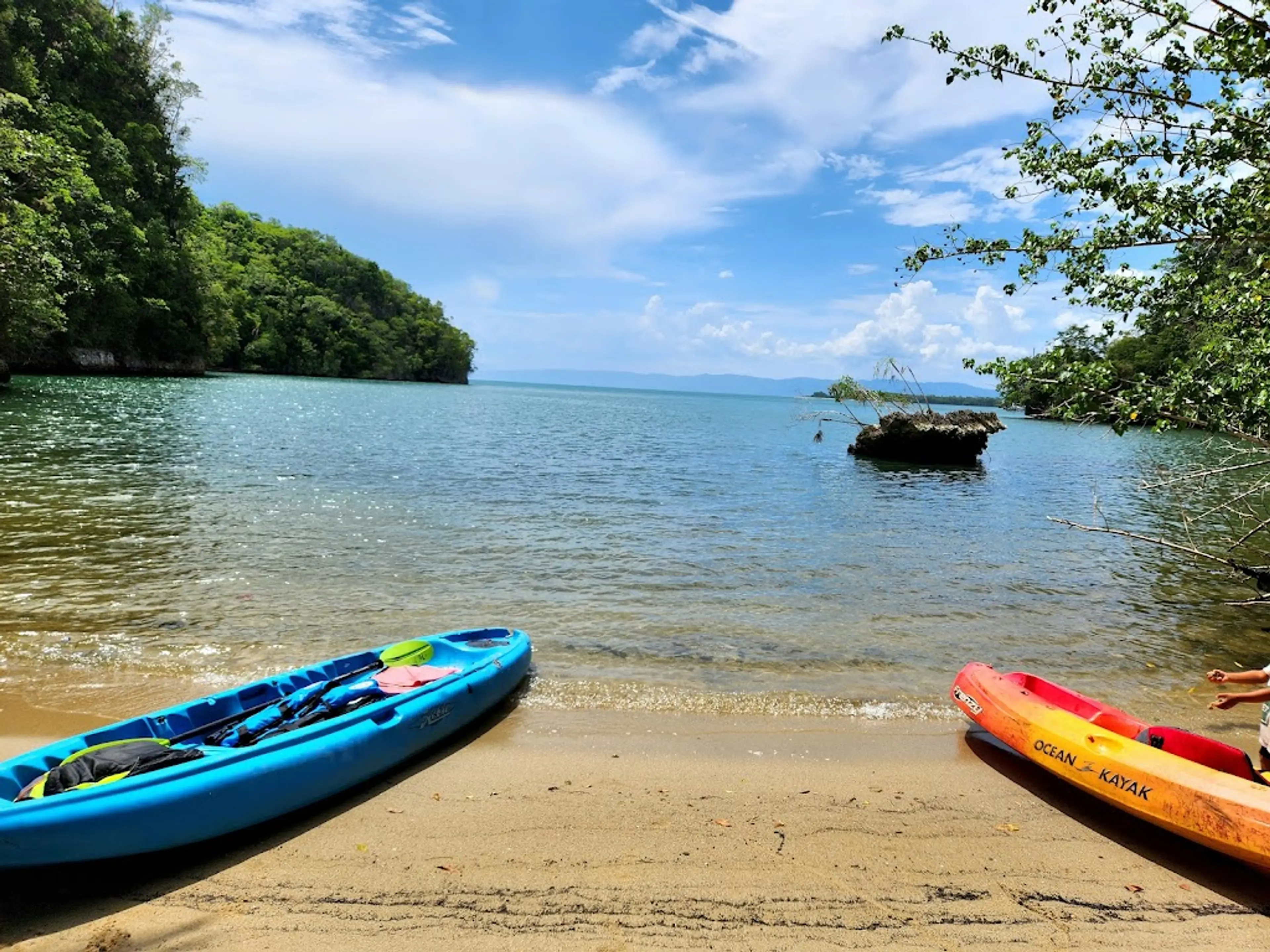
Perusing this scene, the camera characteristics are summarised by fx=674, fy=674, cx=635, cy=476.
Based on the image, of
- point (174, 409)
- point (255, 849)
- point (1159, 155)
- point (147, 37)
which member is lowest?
point (255, 849)

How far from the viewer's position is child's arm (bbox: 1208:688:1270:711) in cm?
466

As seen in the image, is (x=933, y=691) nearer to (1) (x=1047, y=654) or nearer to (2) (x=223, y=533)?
(1) (x=1047, y=654)

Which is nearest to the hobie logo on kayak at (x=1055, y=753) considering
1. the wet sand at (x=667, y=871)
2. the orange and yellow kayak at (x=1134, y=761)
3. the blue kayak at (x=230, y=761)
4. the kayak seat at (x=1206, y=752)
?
the orange and yellow kayak at (x=1134, y=761)

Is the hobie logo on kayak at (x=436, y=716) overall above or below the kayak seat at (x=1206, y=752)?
below

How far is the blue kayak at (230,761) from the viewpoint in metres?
3.79

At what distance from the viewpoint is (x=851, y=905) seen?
3.87 metres

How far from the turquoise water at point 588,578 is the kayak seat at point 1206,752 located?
217cm

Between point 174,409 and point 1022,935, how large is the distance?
4145 centimetres

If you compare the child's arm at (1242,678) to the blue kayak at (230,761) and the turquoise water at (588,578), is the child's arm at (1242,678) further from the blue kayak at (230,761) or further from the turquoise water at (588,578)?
the blue kayak at (230,761)

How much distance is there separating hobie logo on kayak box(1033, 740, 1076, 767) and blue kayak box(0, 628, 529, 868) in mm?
4640

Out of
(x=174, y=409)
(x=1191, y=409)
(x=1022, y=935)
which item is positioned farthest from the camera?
(x=174, y=409)

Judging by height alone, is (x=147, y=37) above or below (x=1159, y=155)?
above

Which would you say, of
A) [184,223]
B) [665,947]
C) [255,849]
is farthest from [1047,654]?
[184,223]

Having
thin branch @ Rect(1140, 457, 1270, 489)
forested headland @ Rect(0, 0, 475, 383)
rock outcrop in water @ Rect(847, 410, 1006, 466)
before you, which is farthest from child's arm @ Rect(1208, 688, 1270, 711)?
forested headland @ Rect(0, 0, 475, 383)
